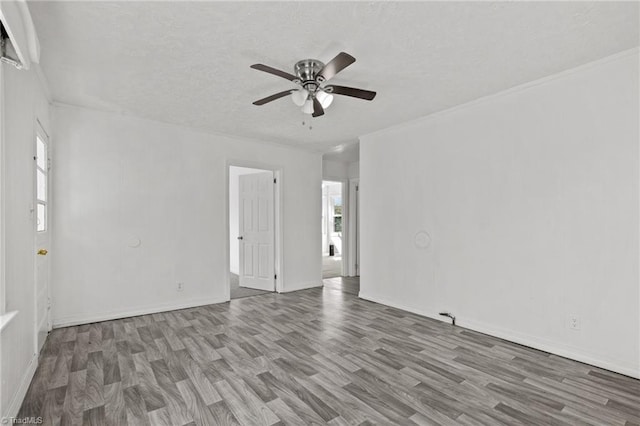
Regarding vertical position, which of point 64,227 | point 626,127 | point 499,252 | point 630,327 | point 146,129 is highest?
point 146,129

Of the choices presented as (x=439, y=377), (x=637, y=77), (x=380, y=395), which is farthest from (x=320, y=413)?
(x=637, y=77)

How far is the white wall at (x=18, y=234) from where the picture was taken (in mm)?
1886

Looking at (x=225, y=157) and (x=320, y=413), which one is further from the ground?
(x=225, y=157)

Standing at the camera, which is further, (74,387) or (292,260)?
(292,260)

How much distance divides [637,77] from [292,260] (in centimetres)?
468

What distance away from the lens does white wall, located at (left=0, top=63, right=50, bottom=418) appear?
1886mm

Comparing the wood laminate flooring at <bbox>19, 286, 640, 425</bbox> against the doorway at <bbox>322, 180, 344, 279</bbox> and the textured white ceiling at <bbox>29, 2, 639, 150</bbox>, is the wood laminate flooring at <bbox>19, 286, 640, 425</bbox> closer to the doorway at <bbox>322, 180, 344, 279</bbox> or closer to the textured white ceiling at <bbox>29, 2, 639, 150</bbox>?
the textured white ceiling at <bbox>29, 2, 639, 150</bbox>

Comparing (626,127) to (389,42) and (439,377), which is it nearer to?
(389,42)

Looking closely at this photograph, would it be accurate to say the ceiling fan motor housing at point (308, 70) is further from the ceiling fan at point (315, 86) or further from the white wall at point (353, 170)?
the white wall at point (353, 170)

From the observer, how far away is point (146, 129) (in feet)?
13.4

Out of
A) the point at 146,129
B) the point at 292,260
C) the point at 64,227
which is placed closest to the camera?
the point at 64,227

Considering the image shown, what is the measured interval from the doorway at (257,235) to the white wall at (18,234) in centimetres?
289

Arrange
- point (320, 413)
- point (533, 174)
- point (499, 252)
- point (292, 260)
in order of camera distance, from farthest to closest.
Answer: point (292, 260), point (499, 252), point (533, 174), point (320, 413)

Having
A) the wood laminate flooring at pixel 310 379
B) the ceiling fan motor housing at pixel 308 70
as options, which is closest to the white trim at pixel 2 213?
the wood laminate flooring at pixel 310 379
